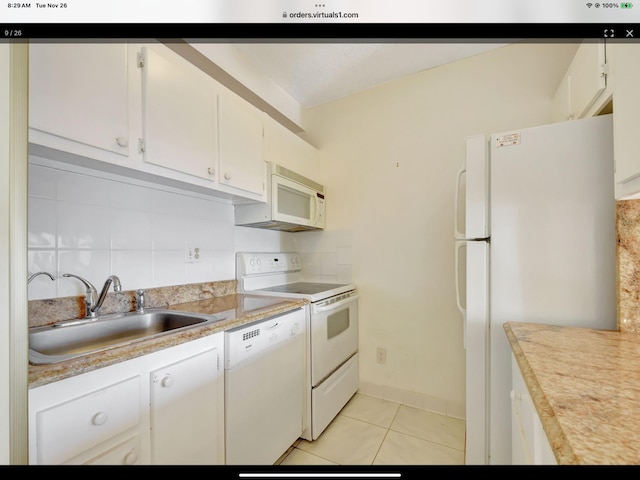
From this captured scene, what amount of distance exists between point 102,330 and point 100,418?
555 mm

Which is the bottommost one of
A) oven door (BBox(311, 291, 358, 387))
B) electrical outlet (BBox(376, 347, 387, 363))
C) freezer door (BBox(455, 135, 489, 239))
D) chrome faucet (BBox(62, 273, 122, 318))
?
electrical outlet (BBox(376, 347, 387, 363))

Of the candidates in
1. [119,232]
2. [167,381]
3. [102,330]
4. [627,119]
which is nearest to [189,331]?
[167,381]

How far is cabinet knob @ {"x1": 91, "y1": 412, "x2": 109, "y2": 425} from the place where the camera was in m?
0.70

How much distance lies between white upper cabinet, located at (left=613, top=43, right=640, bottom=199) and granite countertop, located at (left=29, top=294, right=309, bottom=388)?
1.43 meters

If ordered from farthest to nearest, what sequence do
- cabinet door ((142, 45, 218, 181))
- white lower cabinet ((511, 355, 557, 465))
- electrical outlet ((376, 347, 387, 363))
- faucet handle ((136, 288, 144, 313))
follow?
1. electrical outlet ((376, 347, 387, 363))
2. faucet handle ((136, 288, 144, 313))
3. cabinet door ((142, 45, 218, 181))
4. white lower cabinet ((511, 355, 557, 465))

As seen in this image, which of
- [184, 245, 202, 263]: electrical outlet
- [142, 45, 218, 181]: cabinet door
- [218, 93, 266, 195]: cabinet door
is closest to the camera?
[142, 45, 218, 181]: cabinet door

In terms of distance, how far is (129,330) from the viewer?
3.99ft

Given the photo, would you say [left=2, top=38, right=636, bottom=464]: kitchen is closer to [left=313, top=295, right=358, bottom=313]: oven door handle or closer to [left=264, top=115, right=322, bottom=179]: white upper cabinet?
[left=264, top=115, right=322, bottom=179]: white upper cabinet

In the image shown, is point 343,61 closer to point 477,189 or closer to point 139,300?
point 477,189

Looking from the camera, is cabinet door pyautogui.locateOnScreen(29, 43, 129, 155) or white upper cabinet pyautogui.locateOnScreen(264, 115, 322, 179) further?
white upper cabinet pyautogui.locateOnScreen(264, 115, 322, 179)

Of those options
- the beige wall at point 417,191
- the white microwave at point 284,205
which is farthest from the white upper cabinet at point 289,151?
the beige wall at point 417,191

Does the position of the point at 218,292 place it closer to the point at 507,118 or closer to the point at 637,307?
the point at 637,307

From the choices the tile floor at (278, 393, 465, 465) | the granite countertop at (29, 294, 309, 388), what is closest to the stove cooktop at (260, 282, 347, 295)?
the granite countertop at (29, 294, 309, 388)

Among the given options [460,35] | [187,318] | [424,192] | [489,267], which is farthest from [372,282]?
[460,35]
